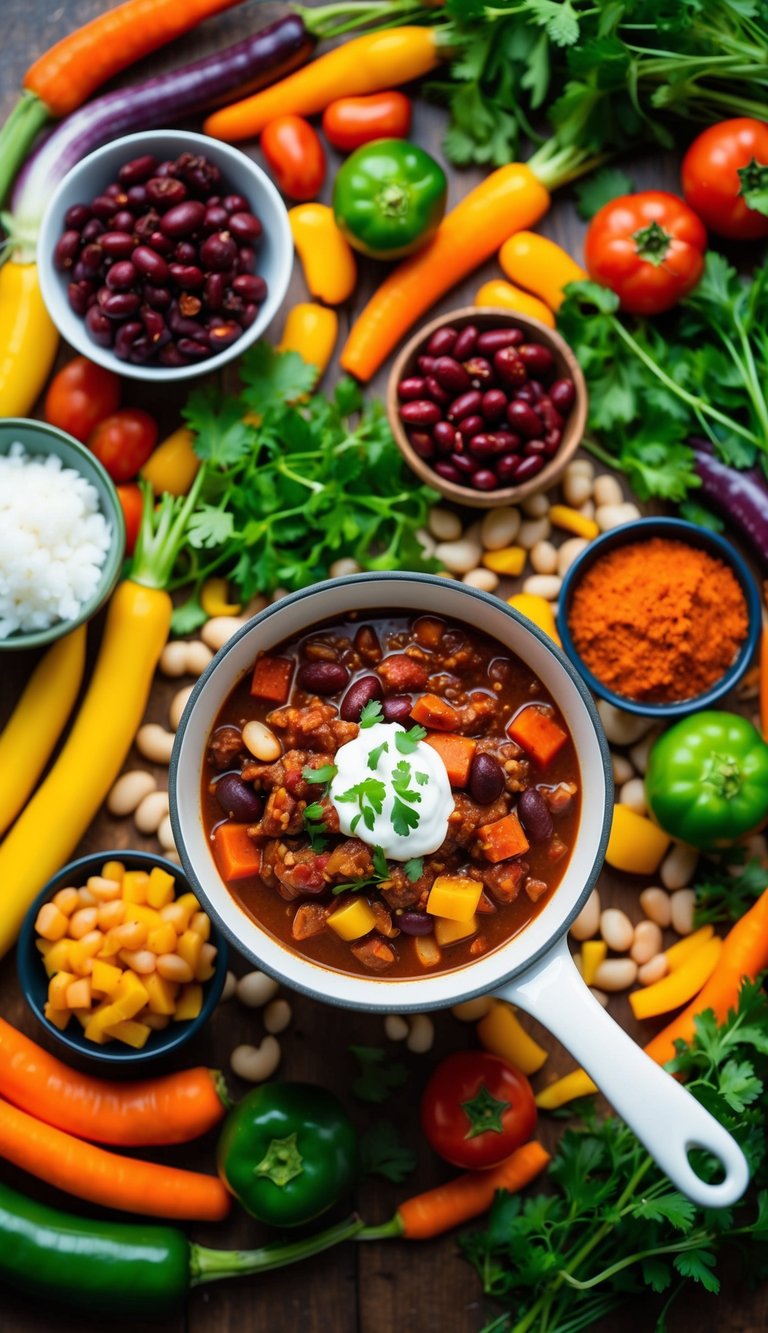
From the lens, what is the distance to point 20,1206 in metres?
3.35

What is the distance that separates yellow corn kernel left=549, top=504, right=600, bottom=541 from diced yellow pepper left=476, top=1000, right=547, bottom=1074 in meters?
1.39

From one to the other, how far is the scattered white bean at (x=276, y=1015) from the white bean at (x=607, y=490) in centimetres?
174

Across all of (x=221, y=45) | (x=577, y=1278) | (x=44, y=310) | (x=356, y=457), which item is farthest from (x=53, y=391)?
(x=577, y=1278)

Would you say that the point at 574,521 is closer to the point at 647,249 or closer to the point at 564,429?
the point at 564,429

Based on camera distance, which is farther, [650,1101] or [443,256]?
[443,256]

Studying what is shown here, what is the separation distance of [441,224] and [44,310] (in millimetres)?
1203

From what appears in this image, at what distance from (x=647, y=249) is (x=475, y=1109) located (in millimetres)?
2457

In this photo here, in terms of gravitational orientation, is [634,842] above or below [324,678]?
below

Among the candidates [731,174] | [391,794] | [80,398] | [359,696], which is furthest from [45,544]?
[731,174]

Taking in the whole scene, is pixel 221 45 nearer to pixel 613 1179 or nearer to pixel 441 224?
pixel 441 224

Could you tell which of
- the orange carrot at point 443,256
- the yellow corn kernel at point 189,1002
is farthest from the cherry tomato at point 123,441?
Result: the yellow corn kernel at point 189,1002

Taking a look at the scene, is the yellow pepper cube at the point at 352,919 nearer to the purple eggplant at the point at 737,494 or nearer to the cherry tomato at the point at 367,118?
the purple eggplant at the point at 737,494

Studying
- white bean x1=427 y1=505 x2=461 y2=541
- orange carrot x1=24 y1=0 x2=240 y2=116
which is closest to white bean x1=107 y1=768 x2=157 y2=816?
white bean x1=427 y1=505 x2=461 y2=541

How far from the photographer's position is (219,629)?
3.58m
